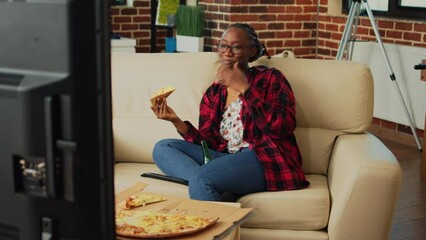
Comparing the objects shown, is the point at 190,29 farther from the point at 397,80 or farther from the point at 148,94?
the point at 148,94

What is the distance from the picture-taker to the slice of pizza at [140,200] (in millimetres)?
2283

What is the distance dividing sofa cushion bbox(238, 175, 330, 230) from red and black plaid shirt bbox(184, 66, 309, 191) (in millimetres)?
77

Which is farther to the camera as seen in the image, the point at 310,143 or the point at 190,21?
the point at 190,21

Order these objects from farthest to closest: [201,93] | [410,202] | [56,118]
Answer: [410,202] → [201,93] → [56,118]

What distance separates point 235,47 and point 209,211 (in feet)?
3.51

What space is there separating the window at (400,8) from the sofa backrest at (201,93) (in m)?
2.55

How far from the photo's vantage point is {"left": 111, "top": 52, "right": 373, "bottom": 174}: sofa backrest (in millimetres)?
3133

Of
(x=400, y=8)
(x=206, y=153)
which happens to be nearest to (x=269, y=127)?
(x=206, y=153)

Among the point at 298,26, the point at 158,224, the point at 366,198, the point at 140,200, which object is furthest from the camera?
the point at 298,26

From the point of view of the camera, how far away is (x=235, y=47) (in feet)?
10.0

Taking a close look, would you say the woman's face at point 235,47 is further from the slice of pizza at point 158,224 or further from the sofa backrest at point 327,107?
the slice of pizza at point 158,224

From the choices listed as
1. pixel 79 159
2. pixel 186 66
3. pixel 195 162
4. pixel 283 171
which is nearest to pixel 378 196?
pixel 283 171

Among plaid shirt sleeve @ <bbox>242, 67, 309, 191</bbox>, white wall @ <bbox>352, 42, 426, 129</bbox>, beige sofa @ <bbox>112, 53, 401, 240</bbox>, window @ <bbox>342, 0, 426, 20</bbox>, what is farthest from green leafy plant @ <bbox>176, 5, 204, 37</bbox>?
plaid shirt sleeve @ <bbox>242, 67, 309, 191</bbox>

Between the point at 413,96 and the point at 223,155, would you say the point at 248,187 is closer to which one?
the point at 223,155
